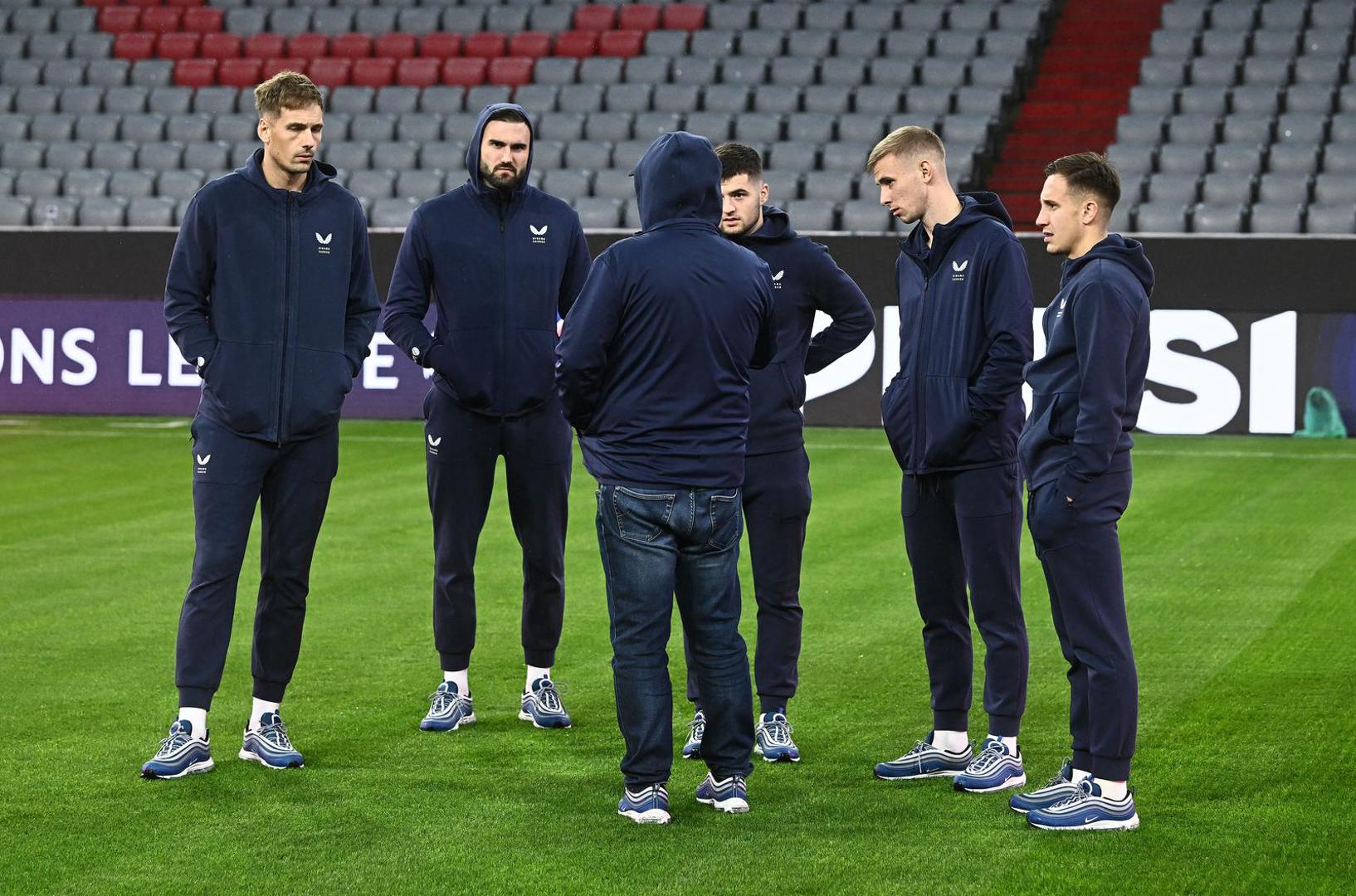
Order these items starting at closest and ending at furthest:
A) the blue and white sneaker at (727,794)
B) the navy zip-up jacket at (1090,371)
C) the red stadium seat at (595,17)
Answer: the navy zip-up jacket at (1090,371) < the blue and white sneaker at (727,794) < the red stadium seat at (595,17)

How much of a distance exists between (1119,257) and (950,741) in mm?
1554

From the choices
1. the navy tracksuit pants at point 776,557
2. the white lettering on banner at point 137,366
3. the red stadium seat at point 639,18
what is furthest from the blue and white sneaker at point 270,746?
the red stadium seat at point 639,18

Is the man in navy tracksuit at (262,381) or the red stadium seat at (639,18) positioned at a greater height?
the red stadium seat at (639,18)

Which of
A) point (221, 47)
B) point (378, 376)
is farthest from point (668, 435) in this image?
point (221, 47)

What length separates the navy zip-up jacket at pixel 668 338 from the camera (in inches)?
184

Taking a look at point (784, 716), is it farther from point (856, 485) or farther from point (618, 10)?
point (618, 10)

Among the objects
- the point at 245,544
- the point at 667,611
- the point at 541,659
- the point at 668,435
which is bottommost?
the point at 541,659

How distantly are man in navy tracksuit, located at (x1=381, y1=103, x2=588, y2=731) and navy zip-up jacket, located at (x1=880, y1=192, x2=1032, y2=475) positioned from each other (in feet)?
4.03

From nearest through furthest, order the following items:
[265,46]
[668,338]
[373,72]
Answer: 1. [668,338]
2. [373,72]
3. [265,46]

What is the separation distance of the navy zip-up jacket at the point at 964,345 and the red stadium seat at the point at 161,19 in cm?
1885

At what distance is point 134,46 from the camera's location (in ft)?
71.7

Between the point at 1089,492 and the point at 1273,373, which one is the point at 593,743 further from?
the point at 1273,373

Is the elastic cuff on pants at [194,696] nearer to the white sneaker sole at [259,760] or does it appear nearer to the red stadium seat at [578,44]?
the white sneaker sole at [259,760]

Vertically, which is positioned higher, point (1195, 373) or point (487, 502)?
point (1195, 373)
